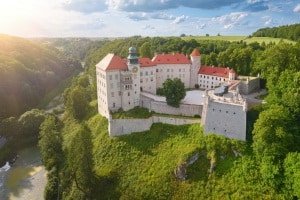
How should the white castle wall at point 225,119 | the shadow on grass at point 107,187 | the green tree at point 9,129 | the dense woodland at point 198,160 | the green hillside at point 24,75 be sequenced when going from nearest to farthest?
the dense woodland at point 198,160
the white castle wall at point 225,119
the shadow on grass at point 107,187
the green tree at point 9,129
the green hillside at point 24,75

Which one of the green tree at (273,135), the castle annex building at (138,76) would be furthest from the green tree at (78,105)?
the green tree at (273,135)

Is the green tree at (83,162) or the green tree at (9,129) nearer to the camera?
the green tree at (83,162)

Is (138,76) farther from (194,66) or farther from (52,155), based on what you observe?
(52,155)

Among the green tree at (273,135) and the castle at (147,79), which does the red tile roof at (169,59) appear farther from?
the green tree at (273,135)

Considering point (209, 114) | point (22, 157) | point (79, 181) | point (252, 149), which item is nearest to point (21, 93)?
point (22, 157)

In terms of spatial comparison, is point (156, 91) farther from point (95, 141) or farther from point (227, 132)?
point (227, 132)

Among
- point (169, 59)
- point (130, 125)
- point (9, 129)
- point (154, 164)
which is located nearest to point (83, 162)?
point (154, 164)

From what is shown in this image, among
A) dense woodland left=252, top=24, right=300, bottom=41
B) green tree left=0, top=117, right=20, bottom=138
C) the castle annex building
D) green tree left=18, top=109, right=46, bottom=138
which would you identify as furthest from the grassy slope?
dense woodland left=252, top=24, right=300, bottom=41
